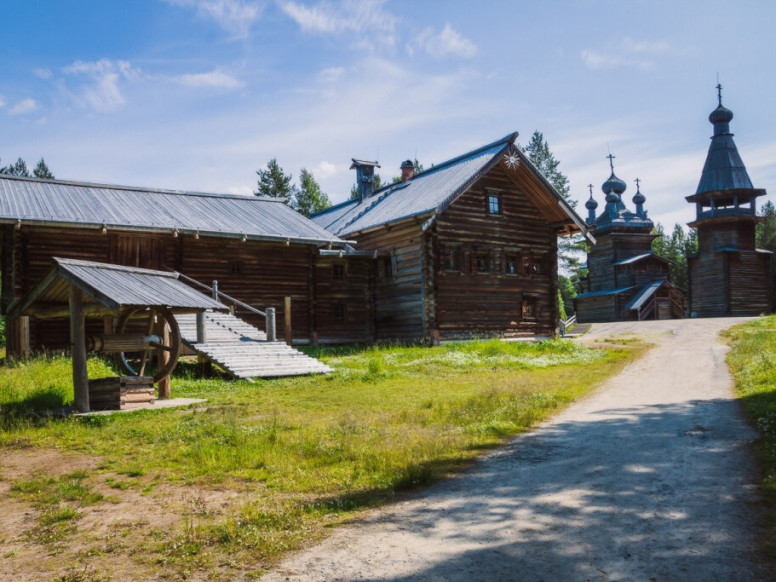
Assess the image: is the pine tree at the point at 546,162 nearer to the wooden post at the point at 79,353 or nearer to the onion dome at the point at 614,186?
the onion dome at the point at 614,186

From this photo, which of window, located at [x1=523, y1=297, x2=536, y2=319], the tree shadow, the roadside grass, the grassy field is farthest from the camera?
window, located at [x1=523, y1=297, x2=536, y2=319]

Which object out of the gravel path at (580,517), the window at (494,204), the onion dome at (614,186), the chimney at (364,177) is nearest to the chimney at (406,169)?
the chimney at (364,177)

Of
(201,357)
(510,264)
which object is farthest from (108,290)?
(510,264)

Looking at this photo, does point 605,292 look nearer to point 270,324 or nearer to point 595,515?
point 270,324

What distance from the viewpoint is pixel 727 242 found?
4556cm

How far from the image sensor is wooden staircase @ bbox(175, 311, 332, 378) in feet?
54.4

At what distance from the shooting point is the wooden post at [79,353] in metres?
11.4

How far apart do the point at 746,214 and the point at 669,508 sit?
45.9 meters

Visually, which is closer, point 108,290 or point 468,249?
point 108,290

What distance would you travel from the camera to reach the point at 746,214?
44.8 m

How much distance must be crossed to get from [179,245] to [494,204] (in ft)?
45.8

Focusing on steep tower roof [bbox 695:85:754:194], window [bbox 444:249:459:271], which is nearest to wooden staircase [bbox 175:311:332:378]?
window [bbox 444:249:459:271]

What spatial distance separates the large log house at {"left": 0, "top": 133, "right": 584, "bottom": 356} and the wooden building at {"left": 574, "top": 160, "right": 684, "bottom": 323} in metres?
21.2

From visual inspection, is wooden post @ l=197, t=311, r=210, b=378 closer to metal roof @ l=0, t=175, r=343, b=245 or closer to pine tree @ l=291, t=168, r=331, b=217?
metal roof @ l=0, t=175, r=343, b=245
